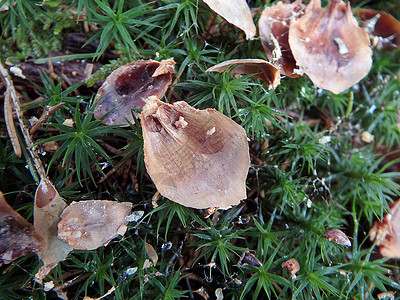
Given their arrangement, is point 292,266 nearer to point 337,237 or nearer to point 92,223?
point 337,237

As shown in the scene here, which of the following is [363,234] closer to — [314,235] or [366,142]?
[314,235]

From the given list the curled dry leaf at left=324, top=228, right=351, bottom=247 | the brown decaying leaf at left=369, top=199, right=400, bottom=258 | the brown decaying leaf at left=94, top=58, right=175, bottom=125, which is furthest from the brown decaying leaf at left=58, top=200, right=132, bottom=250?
the brown decaying leaf at left=369, top=199, right=400, bottom=258

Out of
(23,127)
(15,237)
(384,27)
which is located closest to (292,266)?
(15,237)

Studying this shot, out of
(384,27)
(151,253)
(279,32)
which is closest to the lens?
(151,253)

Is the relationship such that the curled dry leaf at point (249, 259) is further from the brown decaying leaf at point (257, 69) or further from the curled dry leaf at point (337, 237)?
the brown decaying leaf at point (257, 69)

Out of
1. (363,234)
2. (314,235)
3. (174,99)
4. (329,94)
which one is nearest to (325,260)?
(314,235)
